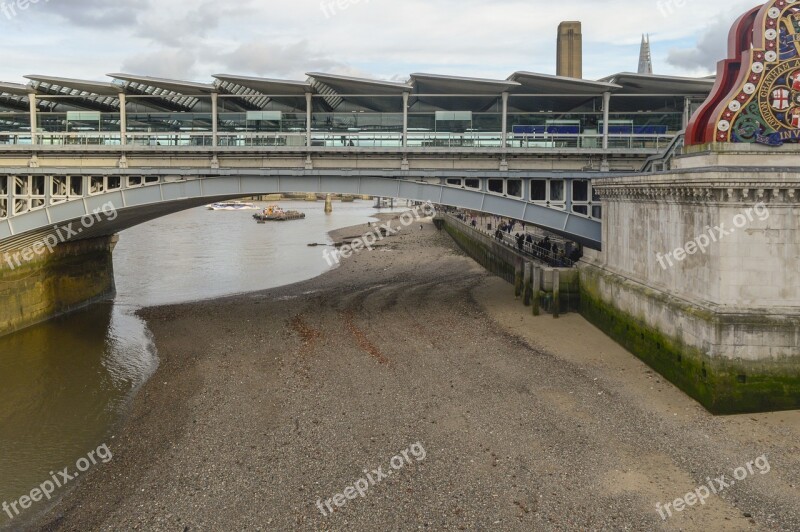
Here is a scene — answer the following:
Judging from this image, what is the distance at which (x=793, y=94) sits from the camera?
17.5m

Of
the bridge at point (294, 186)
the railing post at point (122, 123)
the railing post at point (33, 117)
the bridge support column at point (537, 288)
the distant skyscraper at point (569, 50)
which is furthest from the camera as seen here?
→ the distant skyscraper at point (569, 50)

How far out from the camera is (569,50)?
52375 mm

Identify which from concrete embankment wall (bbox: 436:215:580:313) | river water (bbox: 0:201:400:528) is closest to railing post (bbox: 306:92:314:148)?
river water (bbox: 0:201:400:528)

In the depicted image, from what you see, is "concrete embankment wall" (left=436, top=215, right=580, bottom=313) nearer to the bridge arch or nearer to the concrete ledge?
the bridge arch

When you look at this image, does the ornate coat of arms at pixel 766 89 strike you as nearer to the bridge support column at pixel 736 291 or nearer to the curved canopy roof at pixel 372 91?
the bridge support column at pixel 736 291

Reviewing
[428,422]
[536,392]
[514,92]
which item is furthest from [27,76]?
[536,392]

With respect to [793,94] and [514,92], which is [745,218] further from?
[514,92]

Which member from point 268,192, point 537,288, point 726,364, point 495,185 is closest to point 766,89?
point 726,364

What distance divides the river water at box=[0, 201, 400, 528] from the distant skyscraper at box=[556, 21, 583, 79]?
25847mm

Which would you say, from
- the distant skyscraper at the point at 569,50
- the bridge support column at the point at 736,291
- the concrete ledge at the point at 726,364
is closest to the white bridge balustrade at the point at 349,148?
the bridge support column at the point at 736,291

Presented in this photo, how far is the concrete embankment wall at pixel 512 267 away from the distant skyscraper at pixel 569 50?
1544cm

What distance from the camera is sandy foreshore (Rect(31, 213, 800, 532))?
11.6 metres

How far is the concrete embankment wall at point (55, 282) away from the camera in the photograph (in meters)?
26.3

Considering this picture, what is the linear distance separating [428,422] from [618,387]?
5.89 m
